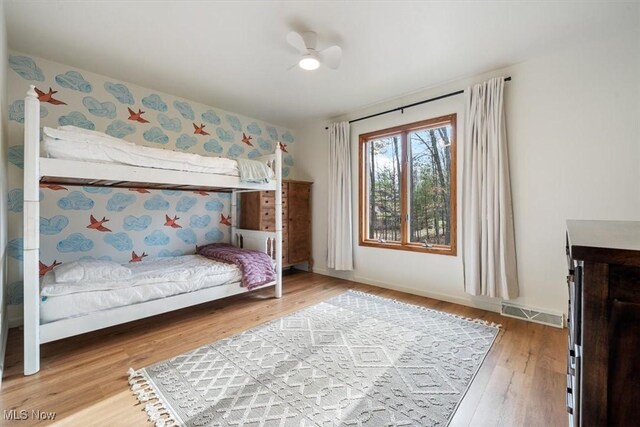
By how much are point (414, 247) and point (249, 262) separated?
2.05m

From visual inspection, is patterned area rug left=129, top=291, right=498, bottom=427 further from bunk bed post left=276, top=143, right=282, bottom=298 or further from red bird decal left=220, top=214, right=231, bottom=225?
red bird decal left=220, top=214, right=231, bottom=225

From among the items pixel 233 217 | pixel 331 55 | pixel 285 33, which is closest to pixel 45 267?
pixel 233 217

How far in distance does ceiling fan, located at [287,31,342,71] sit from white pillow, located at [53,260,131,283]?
2.36m

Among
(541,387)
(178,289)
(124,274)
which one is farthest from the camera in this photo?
(178,289)

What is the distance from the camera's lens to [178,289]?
2.53m

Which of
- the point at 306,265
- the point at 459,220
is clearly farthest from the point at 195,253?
the point at 459,220

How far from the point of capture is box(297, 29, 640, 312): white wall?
2242 millimetres

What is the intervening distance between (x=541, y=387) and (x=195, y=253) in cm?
368

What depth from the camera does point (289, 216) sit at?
14.3 ft

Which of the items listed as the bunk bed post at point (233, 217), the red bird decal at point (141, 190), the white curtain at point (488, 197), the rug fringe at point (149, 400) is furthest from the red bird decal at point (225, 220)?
the white curtain at point (488, 197)

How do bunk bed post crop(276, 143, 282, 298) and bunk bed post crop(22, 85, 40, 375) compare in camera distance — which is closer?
bunk bed post crop(22, 85, 40, 375)

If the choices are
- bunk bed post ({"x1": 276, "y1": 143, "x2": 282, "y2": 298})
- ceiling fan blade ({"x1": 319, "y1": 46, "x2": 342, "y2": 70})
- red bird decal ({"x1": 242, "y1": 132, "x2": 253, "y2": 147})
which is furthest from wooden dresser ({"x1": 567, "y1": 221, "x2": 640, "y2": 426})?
red bird decal ({"x1": 242, "y1": 132, "x2": 253, "y2": 147})

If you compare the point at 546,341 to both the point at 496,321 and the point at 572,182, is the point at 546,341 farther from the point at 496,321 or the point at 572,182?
the point at 572,182

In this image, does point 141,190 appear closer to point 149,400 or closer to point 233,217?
point 233,217
